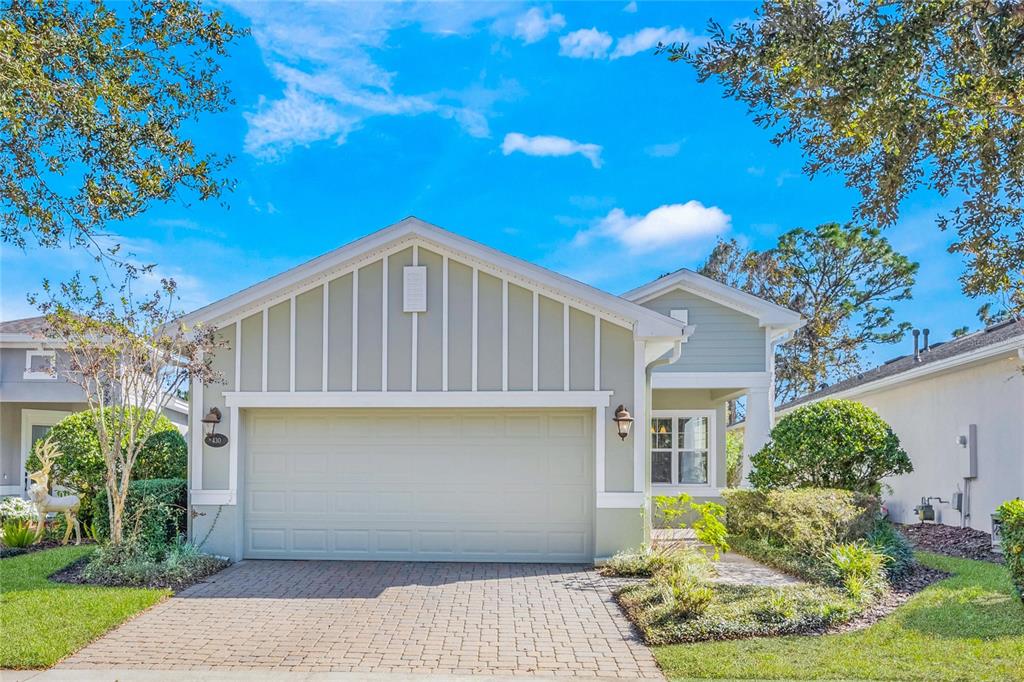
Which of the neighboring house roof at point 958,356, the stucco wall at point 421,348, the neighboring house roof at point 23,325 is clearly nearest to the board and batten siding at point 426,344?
the stucco wall at point 421,348

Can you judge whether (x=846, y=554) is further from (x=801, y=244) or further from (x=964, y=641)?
(x=801, y=244)

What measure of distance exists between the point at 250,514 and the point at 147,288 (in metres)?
3.42

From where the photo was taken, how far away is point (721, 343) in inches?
585

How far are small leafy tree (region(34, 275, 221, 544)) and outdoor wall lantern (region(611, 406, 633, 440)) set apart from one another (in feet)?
17.5

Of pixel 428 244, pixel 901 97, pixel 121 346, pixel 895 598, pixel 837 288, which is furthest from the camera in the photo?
pixel 837 288

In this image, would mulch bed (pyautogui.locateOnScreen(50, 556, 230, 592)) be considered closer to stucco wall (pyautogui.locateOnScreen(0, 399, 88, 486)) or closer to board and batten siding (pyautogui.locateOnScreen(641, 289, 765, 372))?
stucco wall (pyautogui.locateOnScreen(0, 399, 88, 486))

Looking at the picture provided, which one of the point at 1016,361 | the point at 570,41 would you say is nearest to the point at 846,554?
the point at 1016,361

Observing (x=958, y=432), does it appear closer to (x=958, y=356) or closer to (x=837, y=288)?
(x=958, y=356)

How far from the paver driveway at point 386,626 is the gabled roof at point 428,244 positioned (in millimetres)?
3397

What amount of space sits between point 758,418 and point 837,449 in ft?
11.8

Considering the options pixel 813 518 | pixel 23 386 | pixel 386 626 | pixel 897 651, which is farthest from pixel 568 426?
pixel 23 386

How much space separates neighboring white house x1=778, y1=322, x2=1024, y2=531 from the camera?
11992mm

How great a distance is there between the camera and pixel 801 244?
25.3 metres

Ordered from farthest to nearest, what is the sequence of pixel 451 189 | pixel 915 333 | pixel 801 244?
pixel 801 244, pixel 915 333, pixel 451 189
